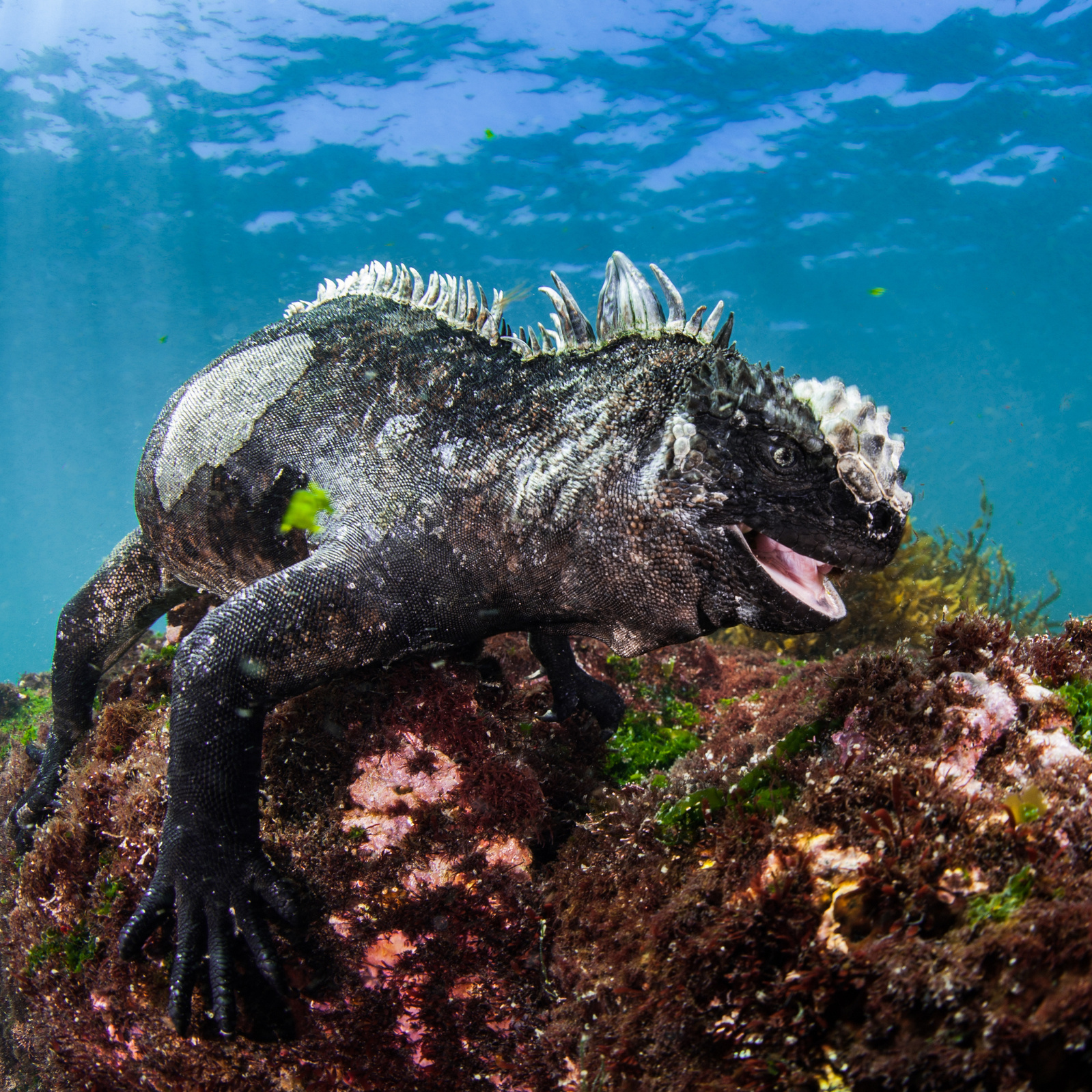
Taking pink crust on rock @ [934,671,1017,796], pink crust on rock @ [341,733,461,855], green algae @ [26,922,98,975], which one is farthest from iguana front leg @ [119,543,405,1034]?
pink crust on rock @ [934,671,1017,796]

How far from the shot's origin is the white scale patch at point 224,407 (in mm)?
2955

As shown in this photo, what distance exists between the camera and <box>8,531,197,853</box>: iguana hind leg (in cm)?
370

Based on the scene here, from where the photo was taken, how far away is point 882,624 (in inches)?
278

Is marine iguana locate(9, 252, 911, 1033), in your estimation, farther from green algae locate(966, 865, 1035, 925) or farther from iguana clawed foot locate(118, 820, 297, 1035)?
green algae locate(966, 865, 1035, 925)

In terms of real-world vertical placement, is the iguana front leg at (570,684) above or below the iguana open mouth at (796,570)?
above

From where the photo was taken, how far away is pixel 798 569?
2260 millimetres

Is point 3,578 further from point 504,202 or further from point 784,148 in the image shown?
point 784,148

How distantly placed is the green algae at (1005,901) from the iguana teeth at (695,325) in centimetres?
187

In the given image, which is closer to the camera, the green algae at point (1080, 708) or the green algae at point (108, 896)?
the green algae at point (1080, 708)

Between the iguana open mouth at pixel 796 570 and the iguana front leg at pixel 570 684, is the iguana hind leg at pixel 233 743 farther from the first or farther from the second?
the iguana open mouth at pixel 796 570

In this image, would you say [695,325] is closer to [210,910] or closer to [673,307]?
[673,307]

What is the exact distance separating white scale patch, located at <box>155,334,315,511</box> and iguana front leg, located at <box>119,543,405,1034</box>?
112cm

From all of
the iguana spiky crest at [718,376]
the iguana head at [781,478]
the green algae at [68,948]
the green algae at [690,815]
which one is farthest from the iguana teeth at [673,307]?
the green algae at [68,948]

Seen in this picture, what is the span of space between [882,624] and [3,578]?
6768 inches
